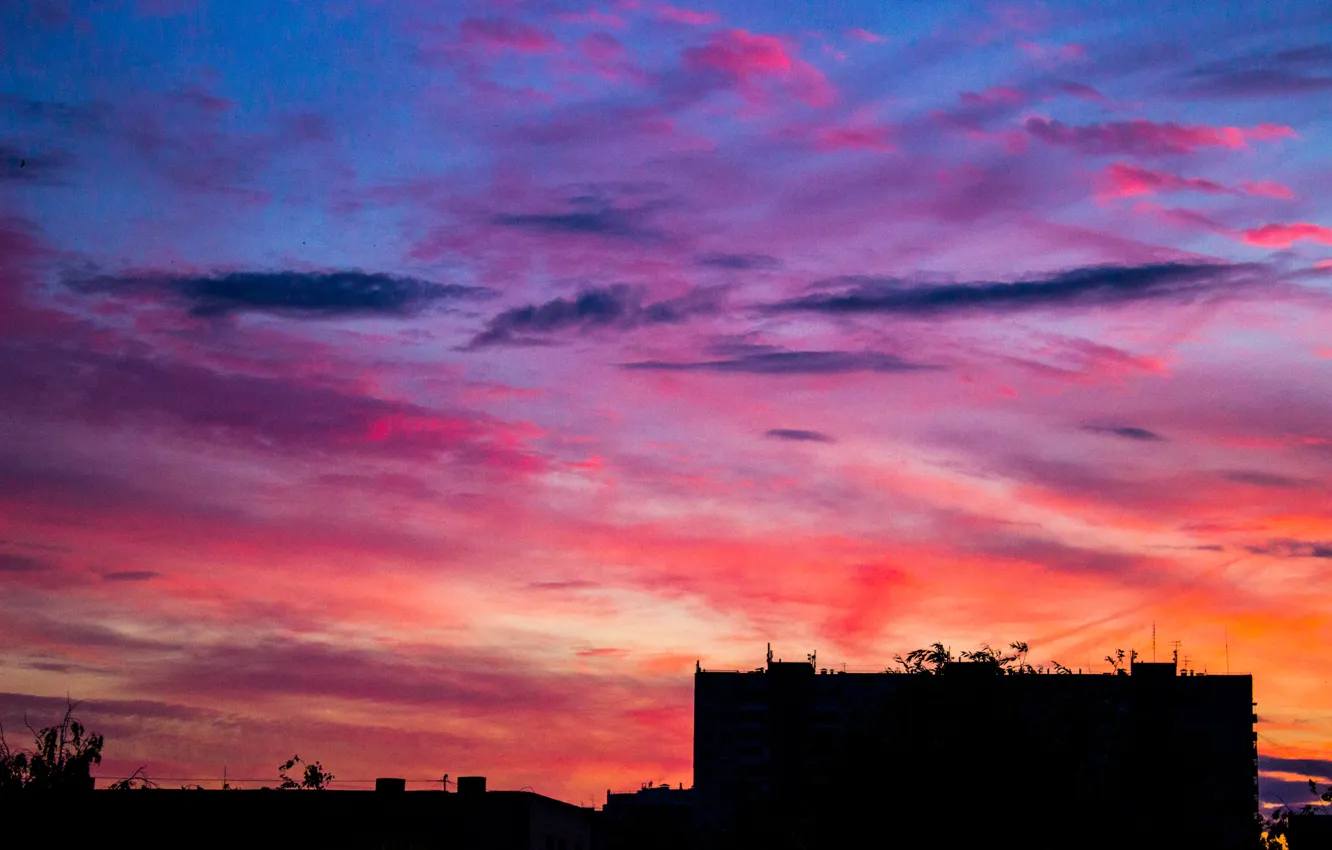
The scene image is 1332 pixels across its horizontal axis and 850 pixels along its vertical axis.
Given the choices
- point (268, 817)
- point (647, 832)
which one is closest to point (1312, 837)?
point (268, 817)

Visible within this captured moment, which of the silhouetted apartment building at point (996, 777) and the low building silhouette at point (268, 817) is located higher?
the silhouetted apartment building at point (996, 777)

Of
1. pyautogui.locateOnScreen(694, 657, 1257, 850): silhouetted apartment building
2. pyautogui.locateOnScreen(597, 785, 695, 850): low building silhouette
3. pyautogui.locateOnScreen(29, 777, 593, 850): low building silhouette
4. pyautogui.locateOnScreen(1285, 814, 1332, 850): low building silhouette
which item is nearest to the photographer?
pyautogui.locateOnScreen(694, 657, 1257, 850): silhouetted apartment building

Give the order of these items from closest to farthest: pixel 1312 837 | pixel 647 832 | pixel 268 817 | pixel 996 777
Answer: pixel 996 777 < pixel 268 817 < pixel 1312 837 < pixel 647 832

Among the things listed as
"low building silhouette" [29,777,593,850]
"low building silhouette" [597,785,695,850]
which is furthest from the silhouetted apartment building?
"low building silhouette" [597,785,695,850]

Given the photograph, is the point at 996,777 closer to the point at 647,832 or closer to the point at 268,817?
the point at 268,817

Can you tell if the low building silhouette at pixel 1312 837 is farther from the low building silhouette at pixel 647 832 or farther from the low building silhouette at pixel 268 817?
the low building silhouette at pixel 647 832

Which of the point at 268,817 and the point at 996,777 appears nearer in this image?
the point at 996,777

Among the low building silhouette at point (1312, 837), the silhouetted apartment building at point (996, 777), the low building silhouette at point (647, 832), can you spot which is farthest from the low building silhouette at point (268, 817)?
the low building silhouette at point (647, 832)

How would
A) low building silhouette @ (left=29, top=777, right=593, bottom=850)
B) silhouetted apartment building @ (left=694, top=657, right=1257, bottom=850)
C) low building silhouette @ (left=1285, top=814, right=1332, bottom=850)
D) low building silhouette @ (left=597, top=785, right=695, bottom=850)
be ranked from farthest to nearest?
low building silhouette @ (left=597, top=785, right=695, bottom=850), low building silhouette @ (left=1285, top=814, right=1332, bottom=850), low building silhouette @ (left=29, top=777, right=593, bottom=850), silhouetted apartment building @ (left=694, top=657, right=1257, bottom=850)

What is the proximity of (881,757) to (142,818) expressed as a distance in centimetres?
2376

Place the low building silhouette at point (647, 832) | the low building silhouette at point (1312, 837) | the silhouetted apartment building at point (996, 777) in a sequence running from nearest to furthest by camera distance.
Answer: the silhouetted apartment building at point (996, 777)
the low building silhouette at point (1312, 837)
the low building silhouette at point (647, 832)

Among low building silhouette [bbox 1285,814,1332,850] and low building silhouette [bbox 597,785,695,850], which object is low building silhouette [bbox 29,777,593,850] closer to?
low building silhouette [bbox 1285,814,1332,850]

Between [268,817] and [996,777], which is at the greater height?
[996,777]

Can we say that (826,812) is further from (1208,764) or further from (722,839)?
(722,839)
